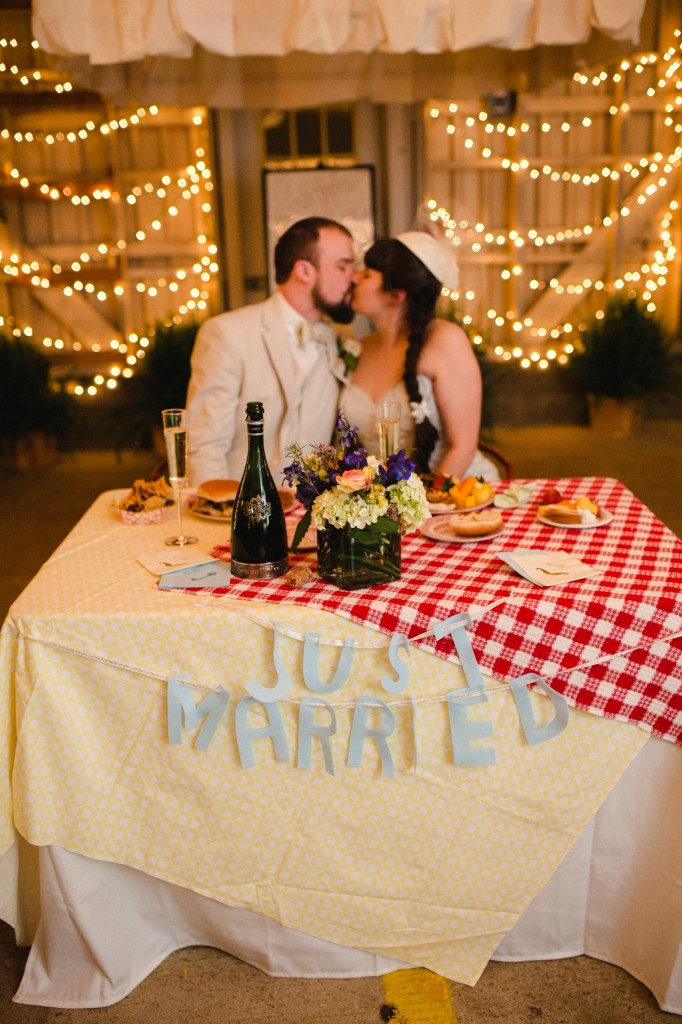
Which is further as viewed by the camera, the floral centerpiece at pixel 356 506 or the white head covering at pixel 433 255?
the white head covering at pixel 433 255

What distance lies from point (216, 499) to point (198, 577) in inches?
18.0

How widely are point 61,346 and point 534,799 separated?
6.33 m

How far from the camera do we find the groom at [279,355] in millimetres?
3127

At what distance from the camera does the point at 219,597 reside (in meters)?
1.79

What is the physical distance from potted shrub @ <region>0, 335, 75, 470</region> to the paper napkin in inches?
177

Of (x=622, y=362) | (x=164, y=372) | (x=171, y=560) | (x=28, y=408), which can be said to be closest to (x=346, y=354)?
(x=171, y=560)

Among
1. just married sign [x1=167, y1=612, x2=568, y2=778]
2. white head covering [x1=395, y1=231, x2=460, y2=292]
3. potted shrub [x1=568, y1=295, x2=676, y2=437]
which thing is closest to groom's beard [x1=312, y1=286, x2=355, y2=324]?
white head covering [x1=395, y1=231, x2=460, y2=292]

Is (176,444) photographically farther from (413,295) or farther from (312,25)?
(312,25)

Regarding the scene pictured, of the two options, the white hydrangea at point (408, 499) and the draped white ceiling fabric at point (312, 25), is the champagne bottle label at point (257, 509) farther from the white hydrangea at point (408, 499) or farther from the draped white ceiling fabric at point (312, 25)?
the draped white ceiling fabric at point (312, 25)

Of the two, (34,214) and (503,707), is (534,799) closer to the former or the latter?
(503,707)

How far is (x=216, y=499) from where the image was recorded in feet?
7.58

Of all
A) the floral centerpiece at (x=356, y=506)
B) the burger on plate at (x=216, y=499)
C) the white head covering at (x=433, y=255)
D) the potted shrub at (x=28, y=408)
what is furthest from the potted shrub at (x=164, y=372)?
the floral centerpiece at (x=356, y=506)

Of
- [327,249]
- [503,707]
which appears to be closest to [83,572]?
[503,707]

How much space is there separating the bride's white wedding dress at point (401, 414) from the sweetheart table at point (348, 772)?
4.29ft
